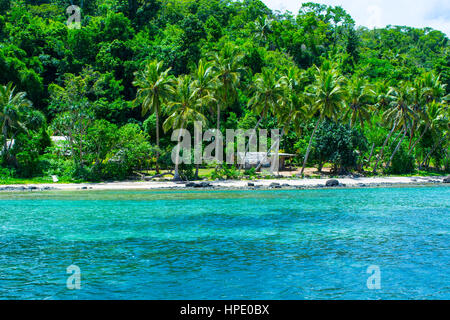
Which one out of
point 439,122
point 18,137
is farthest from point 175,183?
point 439,122

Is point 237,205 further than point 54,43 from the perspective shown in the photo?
No

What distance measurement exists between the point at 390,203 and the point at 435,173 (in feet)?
81.1

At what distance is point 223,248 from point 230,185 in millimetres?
21714

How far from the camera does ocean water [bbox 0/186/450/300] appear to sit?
505 inches

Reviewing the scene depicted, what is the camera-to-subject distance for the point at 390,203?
31.0 m

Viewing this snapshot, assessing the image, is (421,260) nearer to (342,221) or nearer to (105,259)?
(342,221)

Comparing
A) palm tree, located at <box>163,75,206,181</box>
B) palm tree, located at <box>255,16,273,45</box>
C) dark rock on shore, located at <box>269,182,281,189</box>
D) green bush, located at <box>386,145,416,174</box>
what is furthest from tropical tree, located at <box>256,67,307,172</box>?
palm tree, located at <box>255,16,273,45</box>

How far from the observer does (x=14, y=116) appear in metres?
39.2

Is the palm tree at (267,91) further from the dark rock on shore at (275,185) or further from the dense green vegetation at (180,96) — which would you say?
the dark rock on shore at (275,185)

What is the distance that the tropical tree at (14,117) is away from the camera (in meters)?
39.1

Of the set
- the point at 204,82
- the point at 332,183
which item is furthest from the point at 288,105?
the point at 332,183

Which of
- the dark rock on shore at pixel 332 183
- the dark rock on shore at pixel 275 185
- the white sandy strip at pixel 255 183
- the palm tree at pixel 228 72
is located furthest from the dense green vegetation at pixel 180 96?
the dark rock on shore at pixel 332 183

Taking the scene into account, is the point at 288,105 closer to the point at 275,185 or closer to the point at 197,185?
the point at 275,185

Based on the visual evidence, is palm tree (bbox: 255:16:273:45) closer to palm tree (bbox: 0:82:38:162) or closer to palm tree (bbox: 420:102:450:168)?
palm tree (bbox: 420:102:450:168)
